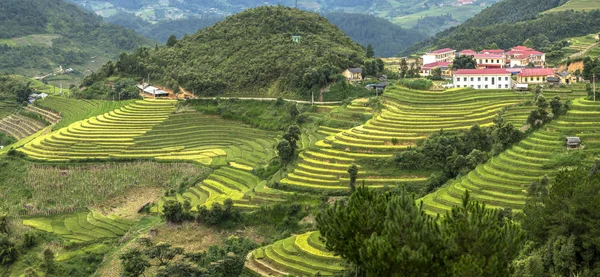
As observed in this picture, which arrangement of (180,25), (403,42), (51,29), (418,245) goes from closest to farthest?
1. (418,245)
2. (51,29)
3. (403,42)
4. (180,25)

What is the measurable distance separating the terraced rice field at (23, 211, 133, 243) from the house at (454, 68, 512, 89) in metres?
23.5

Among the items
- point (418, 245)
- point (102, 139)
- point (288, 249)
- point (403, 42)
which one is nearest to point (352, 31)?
point (403, 42)

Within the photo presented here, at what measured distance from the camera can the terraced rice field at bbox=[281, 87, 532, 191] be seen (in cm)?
3909

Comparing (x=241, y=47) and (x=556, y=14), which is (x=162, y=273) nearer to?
(x=241, y=47)

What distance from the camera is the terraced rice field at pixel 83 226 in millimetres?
40031

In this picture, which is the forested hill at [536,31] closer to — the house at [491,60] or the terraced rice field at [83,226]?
the house at [491,60]

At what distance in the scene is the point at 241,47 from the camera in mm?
67750

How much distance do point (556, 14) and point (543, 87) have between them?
1591 inches

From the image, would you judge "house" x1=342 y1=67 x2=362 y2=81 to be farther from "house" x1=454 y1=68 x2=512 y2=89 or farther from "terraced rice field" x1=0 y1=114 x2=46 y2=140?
"terraced rice field" x1=0 y1=114 x2=46 y2=140

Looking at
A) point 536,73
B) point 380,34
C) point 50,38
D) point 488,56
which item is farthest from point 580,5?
point 50,38

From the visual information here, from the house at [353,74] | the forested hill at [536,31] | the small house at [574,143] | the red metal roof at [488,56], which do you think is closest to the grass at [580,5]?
the forested hill at [536,31]

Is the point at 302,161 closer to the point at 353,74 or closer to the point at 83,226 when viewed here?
the point at 83,226

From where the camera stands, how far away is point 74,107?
66375 millimetres

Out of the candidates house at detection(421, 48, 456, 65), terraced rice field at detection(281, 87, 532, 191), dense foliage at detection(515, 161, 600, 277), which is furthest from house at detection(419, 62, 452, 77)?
dense foliage at detection(515, 161, 600, 277)
